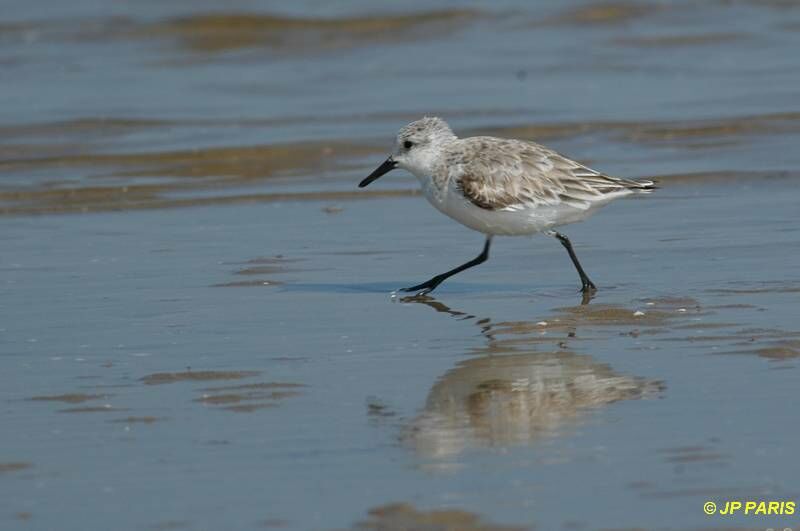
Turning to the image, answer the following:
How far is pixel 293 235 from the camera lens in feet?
33.3

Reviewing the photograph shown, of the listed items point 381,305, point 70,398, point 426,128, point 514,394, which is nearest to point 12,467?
point 70,398

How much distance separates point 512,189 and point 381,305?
3.27ft

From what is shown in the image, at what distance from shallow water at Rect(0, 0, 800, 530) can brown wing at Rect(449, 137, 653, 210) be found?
20.7 inches

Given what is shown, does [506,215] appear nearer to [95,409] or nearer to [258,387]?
[258,387]

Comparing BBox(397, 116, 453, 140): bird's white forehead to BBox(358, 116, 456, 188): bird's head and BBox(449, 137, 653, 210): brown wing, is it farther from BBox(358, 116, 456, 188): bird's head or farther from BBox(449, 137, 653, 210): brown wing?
BBox(449, 137, 653, 210): brown wing

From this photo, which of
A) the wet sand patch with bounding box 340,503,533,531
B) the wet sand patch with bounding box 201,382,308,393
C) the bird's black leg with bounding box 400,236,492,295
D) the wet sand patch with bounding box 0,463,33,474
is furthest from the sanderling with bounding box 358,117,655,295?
the wet sand patch with bounding box 340,503,533,531

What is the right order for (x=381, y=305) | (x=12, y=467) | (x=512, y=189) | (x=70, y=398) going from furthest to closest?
1. (x=512, y=189)
2. (x=381, y=305)
3. (x=70, y=398)
4. (x=12, y=467)

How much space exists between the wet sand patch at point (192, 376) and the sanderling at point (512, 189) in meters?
1.98

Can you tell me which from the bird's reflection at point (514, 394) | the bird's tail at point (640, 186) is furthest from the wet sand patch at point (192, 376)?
the bird's tail at point (640, 186)

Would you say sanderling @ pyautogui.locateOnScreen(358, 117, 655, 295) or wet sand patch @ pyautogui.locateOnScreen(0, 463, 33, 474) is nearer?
wet sand patch @ pyautogui.locateOnScreen(0, 463, 33, 474)

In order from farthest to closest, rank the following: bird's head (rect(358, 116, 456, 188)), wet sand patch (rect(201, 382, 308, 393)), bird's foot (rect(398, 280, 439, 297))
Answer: bird's head (rect(358, 116, 456, 188))
bird's foot (rect(398, 280, 439, 297))
wet sand patch (rect(201, 382, 308, 393))

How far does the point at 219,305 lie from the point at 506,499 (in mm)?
3542

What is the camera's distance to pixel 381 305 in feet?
26.6

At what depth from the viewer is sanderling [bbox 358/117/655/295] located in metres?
8.30
